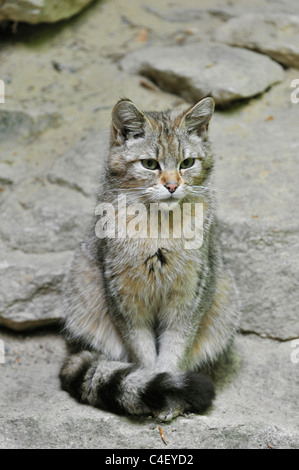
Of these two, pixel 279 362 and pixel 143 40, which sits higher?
pixel 143 40

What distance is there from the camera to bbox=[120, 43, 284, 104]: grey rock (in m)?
4.92

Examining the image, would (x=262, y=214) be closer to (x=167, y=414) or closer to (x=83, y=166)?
(x=83, y=166)

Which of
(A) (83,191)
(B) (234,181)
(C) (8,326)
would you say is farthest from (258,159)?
(C) (8,326)

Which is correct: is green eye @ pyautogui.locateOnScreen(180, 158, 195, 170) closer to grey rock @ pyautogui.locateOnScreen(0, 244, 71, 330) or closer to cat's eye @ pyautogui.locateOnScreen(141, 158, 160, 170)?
cat's eye @ pyautogui.locateOnScreen(141, 158, 160, 170)

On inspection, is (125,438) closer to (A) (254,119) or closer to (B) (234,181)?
(B) (234,181)

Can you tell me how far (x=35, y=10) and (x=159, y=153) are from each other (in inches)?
112

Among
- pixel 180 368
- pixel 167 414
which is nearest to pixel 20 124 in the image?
pixel 180 368

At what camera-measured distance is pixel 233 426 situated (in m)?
2.97

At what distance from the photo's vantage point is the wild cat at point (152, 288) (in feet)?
9.87

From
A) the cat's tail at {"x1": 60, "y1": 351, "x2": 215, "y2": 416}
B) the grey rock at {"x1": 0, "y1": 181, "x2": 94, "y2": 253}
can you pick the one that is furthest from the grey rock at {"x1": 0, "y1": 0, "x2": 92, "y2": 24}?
the cat's tail at {"x1": 60, "y1": 351, "x2": 215, "y2": 416}

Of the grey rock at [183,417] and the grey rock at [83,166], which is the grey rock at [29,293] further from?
the grey rock at [83,166]

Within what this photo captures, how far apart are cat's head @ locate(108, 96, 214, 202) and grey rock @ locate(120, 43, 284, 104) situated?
5.55ft

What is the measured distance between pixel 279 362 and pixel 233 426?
75 centimetres
